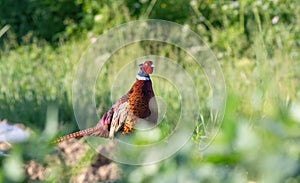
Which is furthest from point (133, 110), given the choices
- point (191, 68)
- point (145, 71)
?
point (191, 68)

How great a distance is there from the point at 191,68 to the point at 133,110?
3159 millimetres

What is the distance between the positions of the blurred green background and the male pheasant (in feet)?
0.49

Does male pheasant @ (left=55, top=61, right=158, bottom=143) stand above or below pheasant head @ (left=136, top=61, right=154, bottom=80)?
below

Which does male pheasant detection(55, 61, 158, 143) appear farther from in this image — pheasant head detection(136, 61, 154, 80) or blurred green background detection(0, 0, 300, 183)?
blurred green background detection(0, 0, 300, 183)

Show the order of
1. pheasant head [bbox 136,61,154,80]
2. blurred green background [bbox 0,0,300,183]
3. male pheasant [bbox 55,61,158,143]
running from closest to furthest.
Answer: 1. blurred green background [bbox 0,0,300,183]
2. male pheasant [bbox 55,61,158,143]
3. pheasant head [bbox 136,61,154,80]

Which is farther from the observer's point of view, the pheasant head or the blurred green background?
the pheasant head

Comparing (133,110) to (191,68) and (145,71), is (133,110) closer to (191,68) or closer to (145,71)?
(145,71)

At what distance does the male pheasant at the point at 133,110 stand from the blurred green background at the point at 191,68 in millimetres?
150

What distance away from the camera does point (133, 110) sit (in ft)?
6.66

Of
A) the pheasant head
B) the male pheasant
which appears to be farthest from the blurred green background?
the pheasant head

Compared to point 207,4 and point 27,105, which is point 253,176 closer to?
point 27,105

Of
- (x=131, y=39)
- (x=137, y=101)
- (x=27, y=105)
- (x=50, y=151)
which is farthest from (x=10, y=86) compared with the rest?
(x=50, y=151)

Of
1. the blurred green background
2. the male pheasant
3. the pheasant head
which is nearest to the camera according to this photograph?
the blurred green background

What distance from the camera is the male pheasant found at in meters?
1.97
